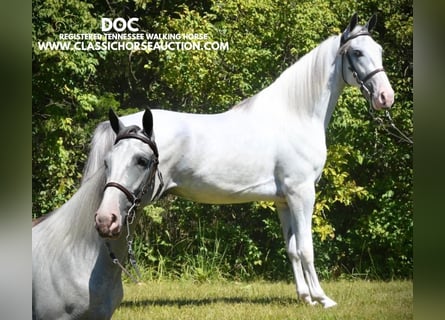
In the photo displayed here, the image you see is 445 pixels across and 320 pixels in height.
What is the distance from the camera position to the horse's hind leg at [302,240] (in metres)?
3.99

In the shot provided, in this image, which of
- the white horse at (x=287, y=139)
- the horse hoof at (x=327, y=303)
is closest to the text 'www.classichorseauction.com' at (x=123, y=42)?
the white horse at (x=287, y=139)

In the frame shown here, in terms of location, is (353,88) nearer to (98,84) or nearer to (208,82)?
(208,82)

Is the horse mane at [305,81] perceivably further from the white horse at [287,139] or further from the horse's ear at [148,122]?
the horse's ear at [148,122]

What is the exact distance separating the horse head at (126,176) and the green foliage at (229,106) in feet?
3.63

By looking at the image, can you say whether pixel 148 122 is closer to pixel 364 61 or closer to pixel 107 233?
pixel 107 233

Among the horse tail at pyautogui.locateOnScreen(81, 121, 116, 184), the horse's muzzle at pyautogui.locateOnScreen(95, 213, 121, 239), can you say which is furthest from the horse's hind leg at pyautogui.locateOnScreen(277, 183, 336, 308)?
the horse's muzzle at pyautogui.locateOnScreen(95, 213, 121, 239)

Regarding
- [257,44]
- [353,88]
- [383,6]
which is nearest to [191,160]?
[257,44]

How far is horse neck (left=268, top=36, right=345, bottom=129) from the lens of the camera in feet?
13.2

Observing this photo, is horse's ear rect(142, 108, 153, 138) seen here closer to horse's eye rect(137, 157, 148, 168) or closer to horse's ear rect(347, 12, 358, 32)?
horse's eye rect(137, 157, 148, 168)

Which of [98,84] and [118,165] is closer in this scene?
[118,165]

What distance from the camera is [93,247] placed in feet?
9.38

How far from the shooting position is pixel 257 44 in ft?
13.6

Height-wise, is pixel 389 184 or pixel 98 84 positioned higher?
pixel 98 84

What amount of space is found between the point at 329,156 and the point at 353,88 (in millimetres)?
497
